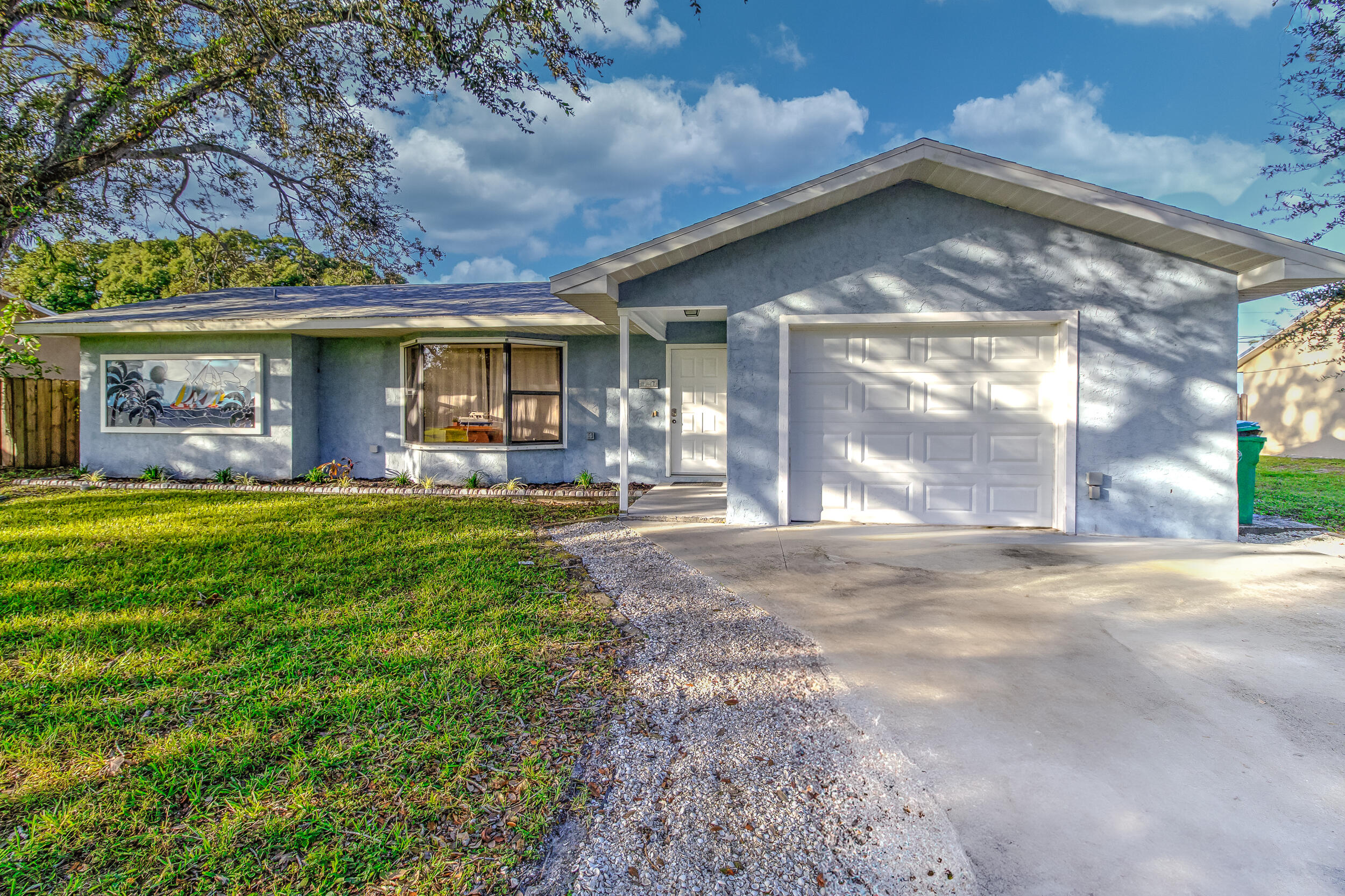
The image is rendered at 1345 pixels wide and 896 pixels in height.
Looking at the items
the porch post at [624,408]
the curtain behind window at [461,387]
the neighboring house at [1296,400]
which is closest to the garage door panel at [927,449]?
the porch post at [624,408]

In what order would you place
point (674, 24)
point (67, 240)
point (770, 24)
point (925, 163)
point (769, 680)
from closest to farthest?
point (769, 680), point (925, 163), point (674, 24), point (67, 240), point (770, 24)

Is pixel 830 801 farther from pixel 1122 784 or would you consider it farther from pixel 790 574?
pixel 790 574

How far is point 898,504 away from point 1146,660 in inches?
139

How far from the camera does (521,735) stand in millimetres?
2406

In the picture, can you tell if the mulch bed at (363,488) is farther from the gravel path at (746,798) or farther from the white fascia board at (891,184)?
the gravel path at (746,798)

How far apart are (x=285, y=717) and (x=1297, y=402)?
26386 mm

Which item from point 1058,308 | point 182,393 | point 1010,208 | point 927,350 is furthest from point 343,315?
point 1058,308

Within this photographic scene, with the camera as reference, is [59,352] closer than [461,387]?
No

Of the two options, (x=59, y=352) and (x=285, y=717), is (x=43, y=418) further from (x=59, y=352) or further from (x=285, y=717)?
(x=285, y=717)

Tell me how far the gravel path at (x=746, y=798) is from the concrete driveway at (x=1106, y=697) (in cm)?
18

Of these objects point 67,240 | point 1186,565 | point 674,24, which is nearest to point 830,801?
point 1186,565

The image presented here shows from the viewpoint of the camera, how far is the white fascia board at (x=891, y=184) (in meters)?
5.28

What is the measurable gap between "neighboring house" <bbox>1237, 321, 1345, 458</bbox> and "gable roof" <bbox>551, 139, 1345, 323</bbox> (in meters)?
14.8

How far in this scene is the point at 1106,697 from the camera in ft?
9.03
